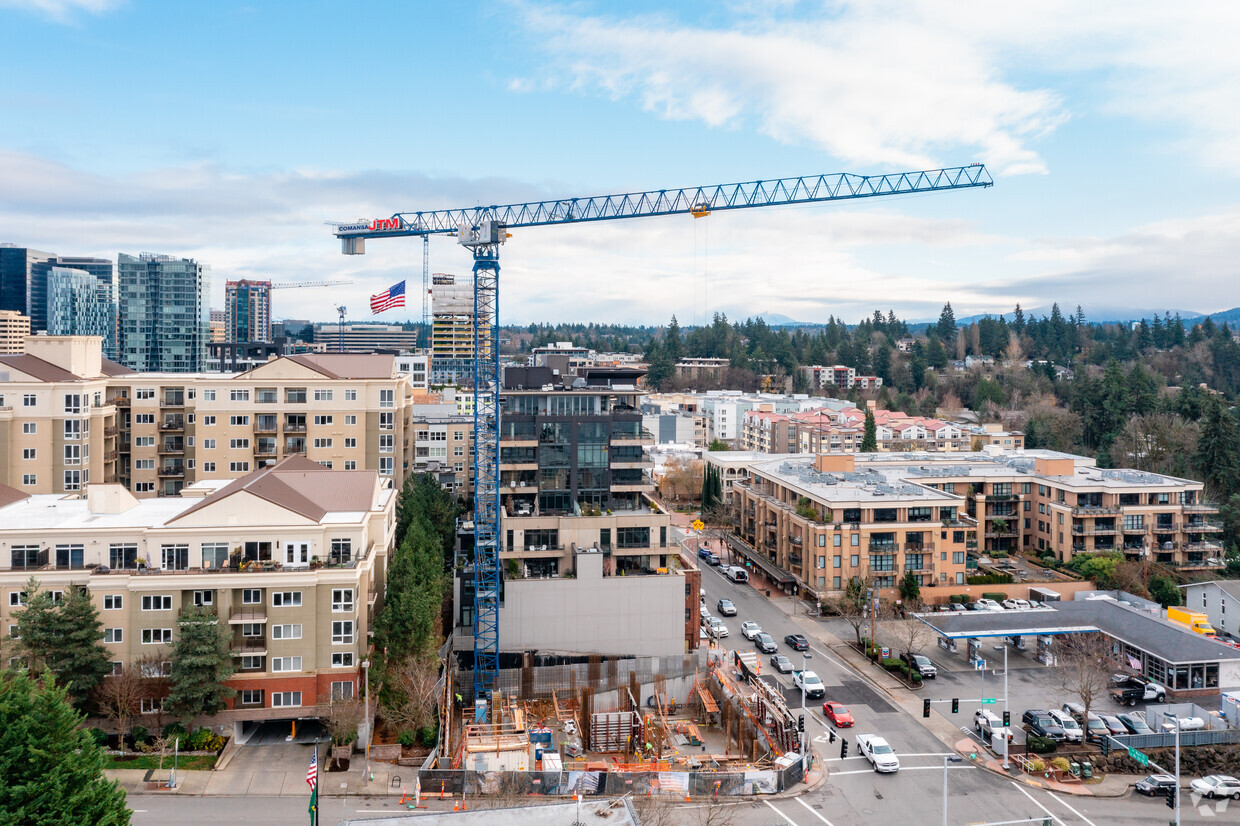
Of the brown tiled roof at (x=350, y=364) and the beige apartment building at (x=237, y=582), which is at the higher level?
the brown tiled roof at (x=350, y=364)

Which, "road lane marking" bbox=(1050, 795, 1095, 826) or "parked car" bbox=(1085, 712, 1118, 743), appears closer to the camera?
"road lane marking" bbox=(1050, 795, 1095, 826)

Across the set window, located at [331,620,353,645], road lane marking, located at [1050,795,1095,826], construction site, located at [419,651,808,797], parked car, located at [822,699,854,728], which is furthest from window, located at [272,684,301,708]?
road lane marking, located at [1050,795,1095,826]

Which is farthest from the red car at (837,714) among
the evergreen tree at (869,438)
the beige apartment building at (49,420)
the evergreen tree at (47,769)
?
the evergreen tree at (869,438)

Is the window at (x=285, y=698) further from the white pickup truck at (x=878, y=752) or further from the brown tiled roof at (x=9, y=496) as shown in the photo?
the white pickup truck at (x=878, y=752)

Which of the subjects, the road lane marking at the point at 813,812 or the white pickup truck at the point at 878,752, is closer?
the road lane marking at the point at 813,812

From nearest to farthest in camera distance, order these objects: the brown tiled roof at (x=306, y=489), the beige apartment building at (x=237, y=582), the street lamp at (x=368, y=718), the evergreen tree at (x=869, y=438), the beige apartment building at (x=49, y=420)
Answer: the street lamp at (x=368, y=718) < the beige apartment building at (x=237, y=582) < the brown tiled roof at (x=306, y=489) < the beige apartment building at (x=49, y=420) < the evergreen tree at (x=869, y=438)

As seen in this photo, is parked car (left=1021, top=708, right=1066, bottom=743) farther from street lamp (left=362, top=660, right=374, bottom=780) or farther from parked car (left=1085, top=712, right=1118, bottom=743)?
street lamp (left=362, top=660, right=374, bottom=780)

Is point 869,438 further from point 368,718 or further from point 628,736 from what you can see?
point 368,718
